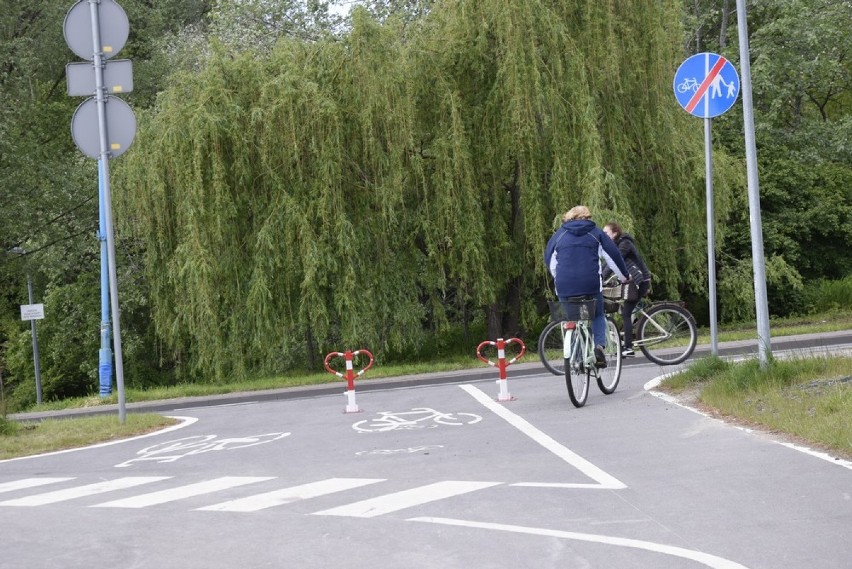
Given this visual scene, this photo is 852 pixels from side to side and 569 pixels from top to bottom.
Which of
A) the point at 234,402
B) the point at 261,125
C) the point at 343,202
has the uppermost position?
the point at 261,125

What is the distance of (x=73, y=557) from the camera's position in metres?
6.04

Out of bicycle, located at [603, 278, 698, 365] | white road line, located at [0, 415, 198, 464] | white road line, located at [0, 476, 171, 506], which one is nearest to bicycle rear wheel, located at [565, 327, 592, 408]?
bicycle, located at [603, 278, 698, 365]

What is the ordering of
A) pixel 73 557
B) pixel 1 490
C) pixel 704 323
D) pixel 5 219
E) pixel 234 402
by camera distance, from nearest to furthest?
pixel 73 557 < pixel 1 490 < pixel 234 402 < pixel 704 323 < pixel 5 219

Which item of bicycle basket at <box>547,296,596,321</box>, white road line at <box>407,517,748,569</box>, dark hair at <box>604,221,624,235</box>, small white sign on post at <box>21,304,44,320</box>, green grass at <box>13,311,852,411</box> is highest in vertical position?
dark hair at <box>604,221,624,235</box>

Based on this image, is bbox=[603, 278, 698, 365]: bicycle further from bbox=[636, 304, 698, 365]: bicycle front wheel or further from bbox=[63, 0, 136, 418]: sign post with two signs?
bbox=[63, 0, 136, 418]: sign post with two signs

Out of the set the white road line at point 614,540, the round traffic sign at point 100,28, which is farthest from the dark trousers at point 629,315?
the white road line at point 614,540

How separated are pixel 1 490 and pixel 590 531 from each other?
507 centimetres

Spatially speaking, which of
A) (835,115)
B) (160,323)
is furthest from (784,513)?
(835,115)

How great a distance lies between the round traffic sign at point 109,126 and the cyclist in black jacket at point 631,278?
600cm

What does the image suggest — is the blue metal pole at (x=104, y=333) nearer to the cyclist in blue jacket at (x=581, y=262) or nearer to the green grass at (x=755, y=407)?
the green grass at (x=755, y=407)

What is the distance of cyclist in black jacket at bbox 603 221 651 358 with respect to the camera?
1515 centimetres

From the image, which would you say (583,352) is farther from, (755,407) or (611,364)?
(755,407)

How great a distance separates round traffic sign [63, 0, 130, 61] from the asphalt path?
4580 mm

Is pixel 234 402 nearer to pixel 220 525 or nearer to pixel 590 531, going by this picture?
pixel 220 525
